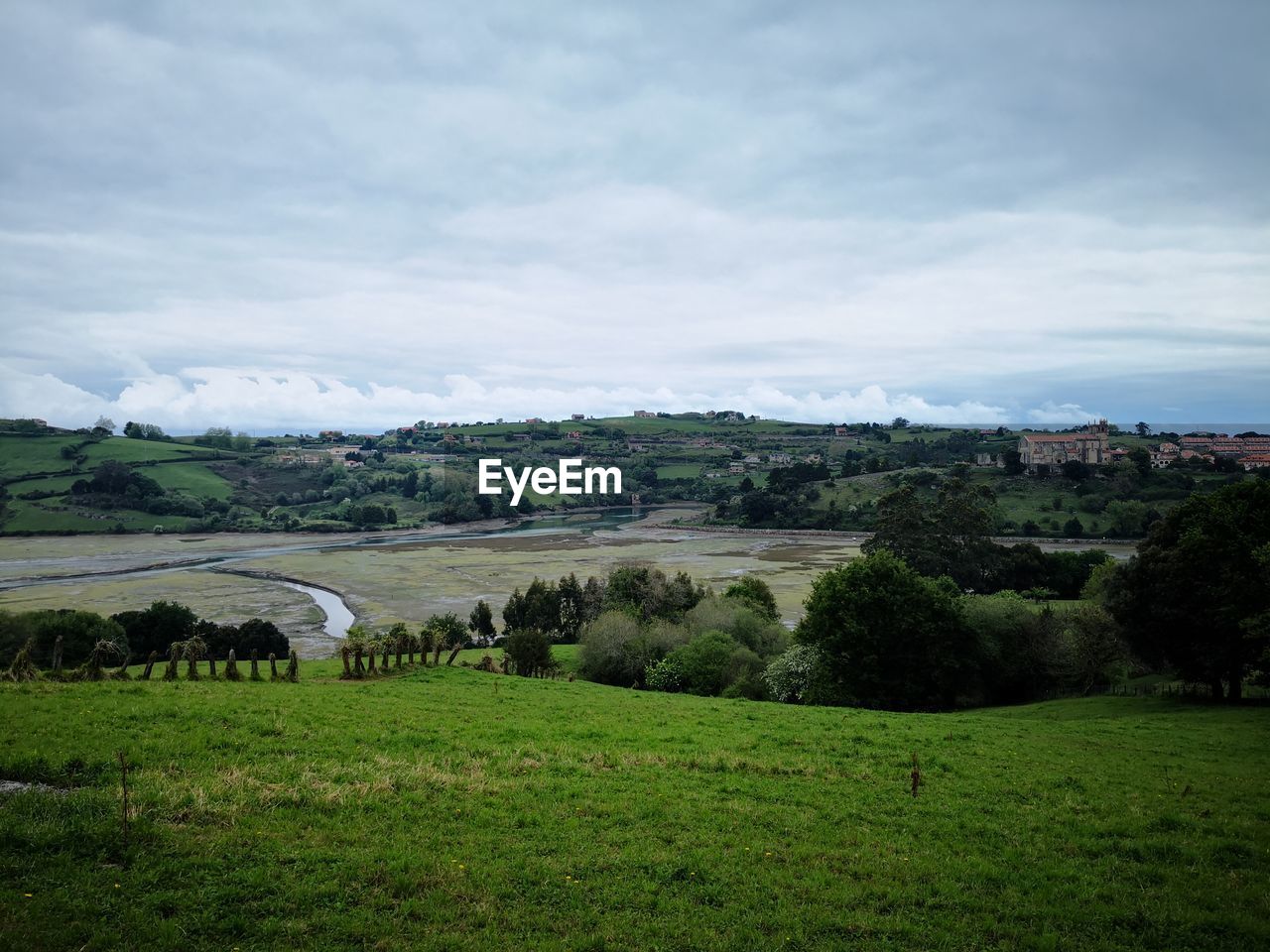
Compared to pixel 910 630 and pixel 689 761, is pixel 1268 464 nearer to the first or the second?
pixel 910 630

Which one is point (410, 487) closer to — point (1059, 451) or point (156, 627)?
point (156, 627)

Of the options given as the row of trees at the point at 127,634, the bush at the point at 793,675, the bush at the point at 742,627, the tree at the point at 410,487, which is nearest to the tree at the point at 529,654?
the bush at the point at 742,627

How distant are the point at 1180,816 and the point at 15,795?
18.1 m

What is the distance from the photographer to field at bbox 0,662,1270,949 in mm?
8062

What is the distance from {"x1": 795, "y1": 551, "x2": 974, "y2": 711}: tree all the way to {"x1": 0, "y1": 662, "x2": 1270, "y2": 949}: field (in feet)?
43.9

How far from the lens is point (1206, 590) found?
26.2m

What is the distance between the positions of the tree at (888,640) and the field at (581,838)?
1338 cm

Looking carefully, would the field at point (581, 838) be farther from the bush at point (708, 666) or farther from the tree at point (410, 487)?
the tree at point (410, 487)

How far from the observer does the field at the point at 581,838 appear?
8.06m

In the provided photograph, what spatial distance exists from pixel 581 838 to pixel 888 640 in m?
24.4

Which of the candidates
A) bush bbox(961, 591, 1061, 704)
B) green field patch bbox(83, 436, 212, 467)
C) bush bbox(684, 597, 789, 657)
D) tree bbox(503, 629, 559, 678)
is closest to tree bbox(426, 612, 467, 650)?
tree bbox(503, 629, 559, 678)

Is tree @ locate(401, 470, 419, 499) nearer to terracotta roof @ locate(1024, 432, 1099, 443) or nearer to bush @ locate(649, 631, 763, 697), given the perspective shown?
terracotta roof @ locate(1024, 432, 1099, 443)

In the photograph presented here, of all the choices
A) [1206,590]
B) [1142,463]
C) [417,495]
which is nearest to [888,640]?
[1206,590]

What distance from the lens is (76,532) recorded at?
12900cm
